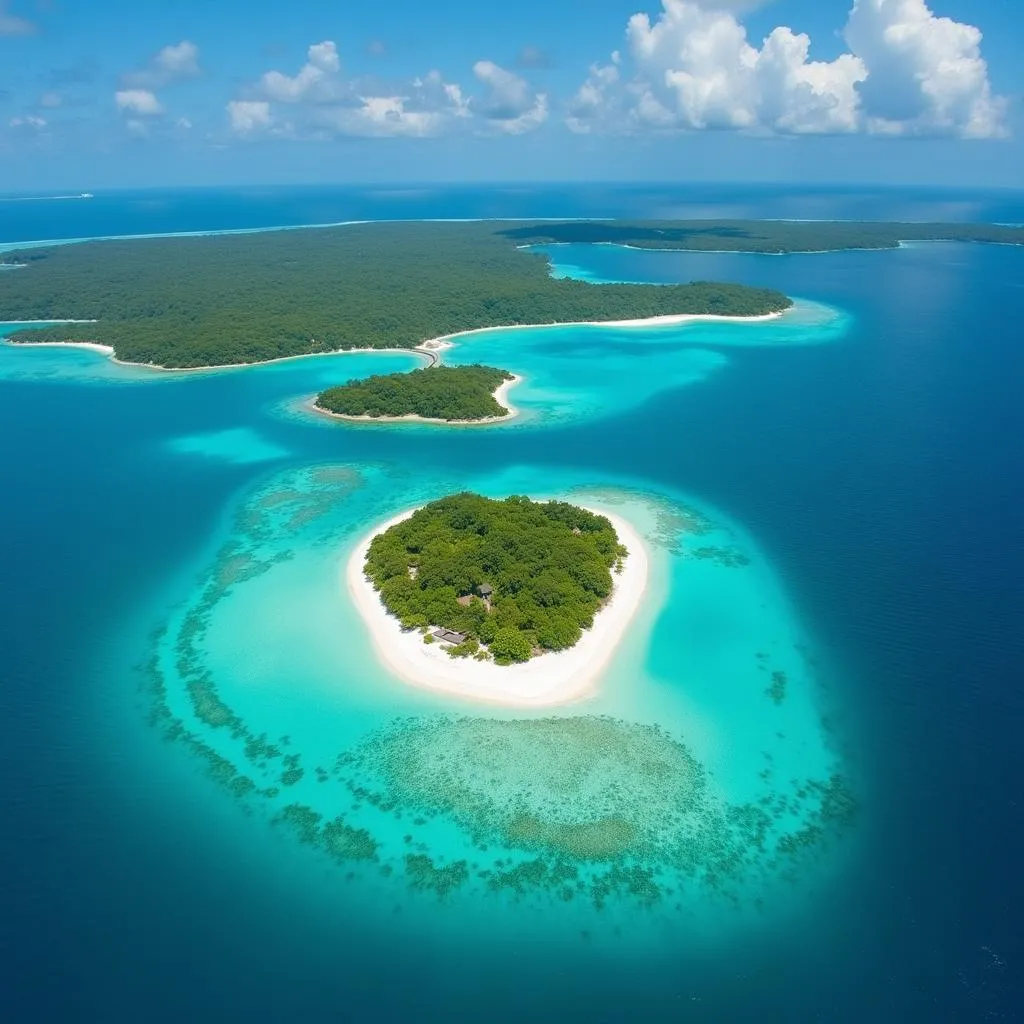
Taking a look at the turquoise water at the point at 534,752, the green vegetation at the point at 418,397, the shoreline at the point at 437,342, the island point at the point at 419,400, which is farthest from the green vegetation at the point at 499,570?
the shoreline at the point at 437,342

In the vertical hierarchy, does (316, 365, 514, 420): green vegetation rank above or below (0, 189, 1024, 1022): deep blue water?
above

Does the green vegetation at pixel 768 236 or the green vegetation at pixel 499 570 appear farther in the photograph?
the green vegetation at pixel 768 236

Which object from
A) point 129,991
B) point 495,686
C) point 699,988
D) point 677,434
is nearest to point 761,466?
point 677,434

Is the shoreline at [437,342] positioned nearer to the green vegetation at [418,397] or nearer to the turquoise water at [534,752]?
the green vegetation at [418,397]

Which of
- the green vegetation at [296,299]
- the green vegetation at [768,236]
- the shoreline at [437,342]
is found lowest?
the shoreline at [437,342]

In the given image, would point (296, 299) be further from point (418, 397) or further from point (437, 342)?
point (418, 397)

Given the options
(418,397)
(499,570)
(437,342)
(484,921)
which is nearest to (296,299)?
(437,342)

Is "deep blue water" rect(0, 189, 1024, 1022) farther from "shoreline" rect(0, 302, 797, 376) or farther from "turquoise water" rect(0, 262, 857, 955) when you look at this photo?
"shoreline" rect(0, 302, 797, 376)

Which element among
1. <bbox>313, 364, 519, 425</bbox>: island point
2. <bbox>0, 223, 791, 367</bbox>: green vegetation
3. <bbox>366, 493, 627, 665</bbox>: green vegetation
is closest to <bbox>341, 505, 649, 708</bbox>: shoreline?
<bbox>366, 493, 627, 665</bbox>: green vegetation
